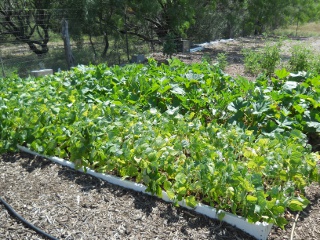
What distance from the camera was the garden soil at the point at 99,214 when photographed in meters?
2.40

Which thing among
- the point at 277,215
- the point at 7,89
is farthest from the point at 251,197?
the point at 7,89

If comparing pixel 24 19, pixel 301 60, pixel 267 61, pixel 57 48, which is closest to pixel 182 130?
pixel 267 61

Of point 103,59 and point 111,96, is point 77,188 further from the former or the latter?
point 103,59

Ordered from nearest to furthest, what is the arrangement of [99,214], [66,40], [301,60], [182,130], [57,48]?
1. [99,214]
2. [182,130]
3. [301,60]
4. [66,40]
5. [57,48]

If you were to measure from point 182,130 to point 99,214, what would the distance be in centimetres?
106

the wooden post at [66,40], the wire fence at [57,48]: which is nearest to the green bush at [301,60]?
the wire fence at [57,48]

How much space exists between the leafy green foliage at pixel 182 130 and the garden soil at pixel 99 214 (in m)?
0.14

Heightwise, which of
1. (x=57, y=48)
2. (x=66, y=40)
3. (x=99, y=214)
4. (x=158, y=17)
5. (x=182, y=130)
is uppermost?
(x=158, y=17)

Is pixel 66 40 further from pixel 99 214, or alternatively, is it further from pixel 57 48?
pixel 99 214

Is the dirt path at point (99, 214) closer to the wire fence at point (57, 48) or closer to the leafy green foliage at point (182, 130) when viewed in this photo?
the leafy green foliage at point (182, 130)

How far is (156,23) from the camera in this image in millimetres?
11234

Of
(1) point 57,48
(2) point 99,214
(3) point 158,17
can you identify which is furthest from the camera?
(3) point 158,17

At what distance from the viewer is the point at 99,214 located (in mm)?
2566

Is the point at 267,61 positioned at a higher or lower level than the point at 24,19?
lower
